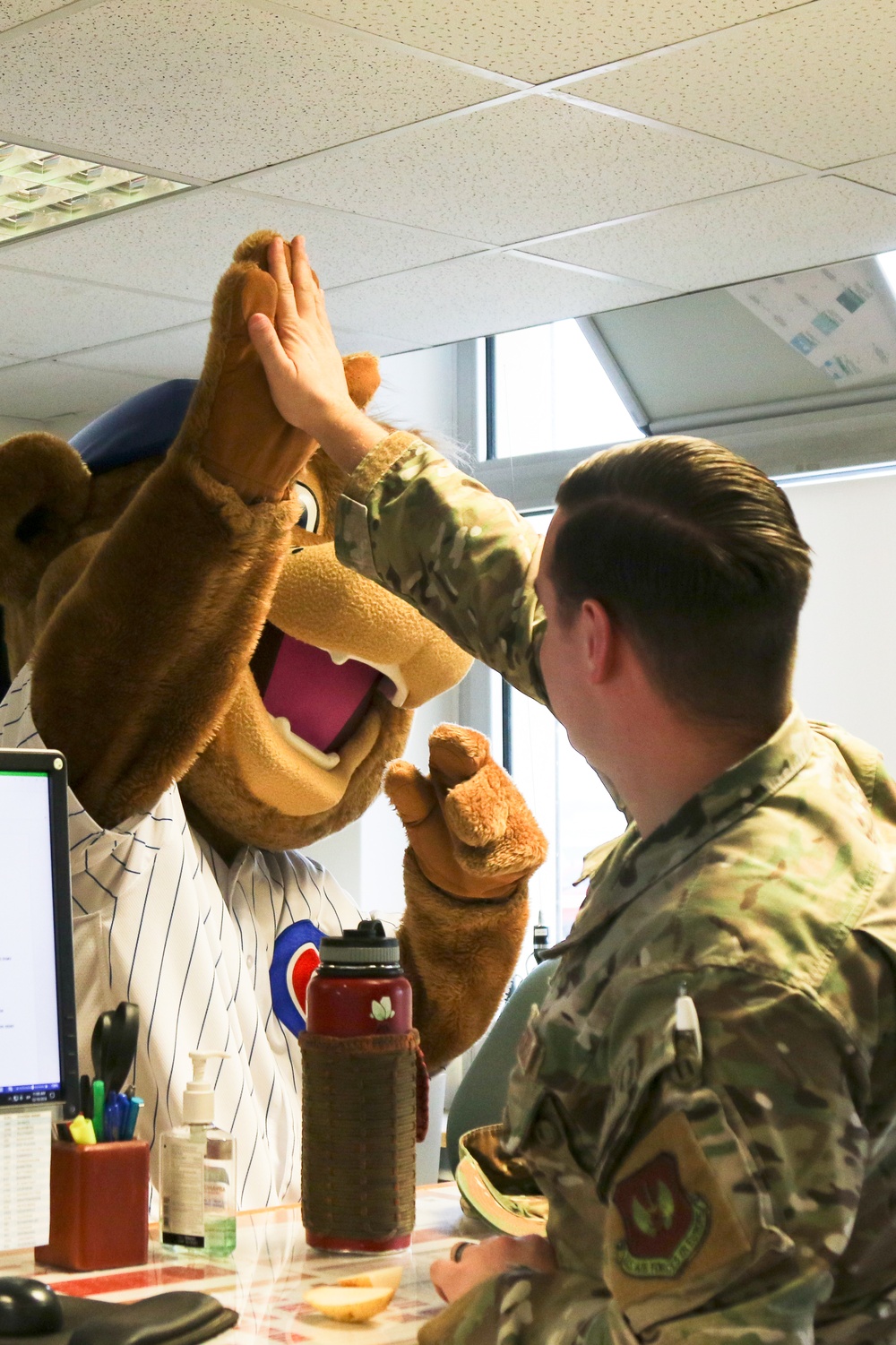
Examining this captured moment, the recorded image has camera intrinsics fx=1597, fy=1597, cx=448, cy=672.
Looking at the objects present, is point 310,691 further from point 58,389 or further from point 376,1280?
point 58,389

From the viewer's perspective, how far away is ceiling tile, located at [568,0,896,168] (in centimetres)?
238

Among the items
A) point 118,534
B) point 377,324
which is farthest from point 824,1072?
point 377,324

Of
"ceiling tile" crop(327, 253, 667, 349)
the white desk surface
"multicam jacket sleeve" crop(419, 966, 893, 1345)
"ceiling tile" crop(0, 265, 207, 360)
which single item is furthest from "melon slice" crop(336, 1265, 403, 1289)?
"ceiling tile" crop(0, 265, 207, 360)

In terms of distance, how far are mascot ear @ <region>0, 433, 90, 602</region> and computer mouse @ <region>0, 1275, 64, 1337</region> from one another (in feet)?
3.53

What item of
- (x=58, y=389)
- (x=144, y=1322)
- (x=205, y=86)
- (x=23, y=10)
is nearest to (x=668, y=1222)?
(x=144, y=1322)

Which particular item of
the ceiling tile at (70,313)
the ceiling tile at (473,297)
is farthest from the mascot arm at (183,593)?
the ceiling tile at (70,313)

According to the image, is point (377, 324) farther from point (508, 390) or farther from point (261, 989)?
point (261, 989)

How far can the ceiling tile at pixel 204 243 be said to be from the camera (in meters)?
3.22

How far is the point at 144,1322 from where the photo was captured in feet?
3.40

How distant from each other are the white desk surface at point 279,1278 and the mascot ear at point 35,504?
0.91 metres

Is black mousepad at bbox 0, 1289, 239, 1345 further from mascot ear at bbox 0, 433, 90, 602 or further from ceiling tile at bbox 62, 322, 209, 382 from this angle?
ceiling tile at bbox 62, 322, 209, 382

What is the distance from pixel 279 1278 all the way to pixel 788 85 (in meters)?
2.09

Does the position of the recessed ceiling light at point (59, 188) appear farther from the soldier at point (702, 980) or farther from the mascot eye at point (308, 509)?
the soldier at point (702, 980)

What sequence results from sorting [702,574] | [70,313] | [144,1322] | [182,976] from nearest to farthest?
[702,574] < [144,1322] < [182,976] < [70,313]
